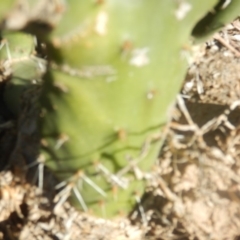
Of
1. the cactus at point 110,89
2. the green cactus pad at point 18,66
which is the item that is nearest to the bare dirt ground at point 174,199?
the cactus at point 110,89

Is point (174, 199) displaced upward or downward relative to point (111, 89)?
downward

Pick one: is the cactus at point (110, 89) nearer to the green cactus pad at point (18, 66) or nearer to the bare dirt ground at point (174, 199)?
the bare dirt ground at point (174, 199)

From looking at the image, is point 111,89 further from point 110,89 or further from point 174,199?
point 174,199

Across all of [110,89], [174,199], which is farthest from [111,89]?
[174,199]

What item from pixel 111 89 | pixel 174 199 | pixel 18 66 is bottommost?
pixel 174 199

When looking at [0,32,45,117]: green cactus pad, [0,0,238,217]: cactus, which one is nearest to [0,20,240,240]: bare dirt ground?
[0,0,238,217]: cactus

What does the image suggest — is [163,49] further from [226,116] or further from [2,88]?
[2,88]
